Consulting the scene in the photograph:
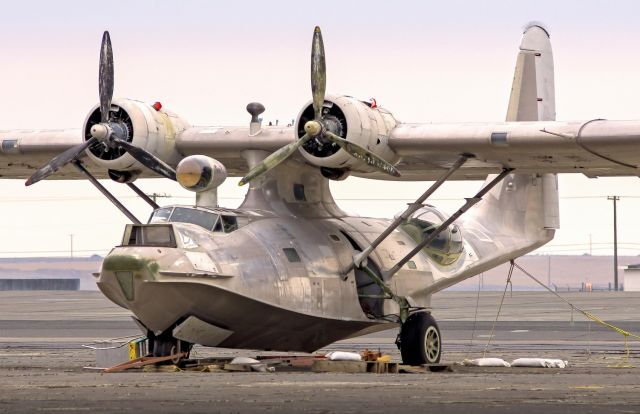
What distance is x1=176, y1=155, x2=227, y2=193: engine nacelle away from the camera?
20.0m

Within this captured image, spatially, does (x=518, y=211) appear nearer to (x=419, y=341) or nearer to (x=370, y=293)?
(x=370, y=293)

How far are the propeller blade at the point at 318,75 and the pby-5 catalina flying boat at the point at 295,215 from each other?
0.02 meters

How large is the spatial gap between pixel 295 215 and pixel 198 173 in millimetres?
2739

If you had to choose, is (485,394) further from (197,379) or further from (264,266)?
(264,266)

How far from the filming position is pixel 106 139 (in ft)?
72.6

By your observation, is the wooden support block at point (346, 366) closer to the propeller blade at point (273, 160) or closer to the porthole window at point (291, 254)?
the porthole window at point (291, 254)

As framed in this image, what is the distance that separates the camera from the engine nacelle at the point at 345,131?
21062 millimetres

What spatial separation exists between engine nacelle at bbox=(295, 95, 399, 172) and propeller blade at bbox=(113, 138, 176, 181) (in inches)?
88.0

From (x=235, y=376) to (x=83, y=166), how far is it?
8.70 metres

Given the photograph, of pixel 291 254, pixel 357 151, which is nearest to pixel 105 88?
pixel 291 254

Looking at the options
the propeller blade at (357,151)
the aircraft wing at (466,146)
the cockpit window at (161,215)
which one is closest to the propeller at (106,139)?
the aircraft wing at (466,146)

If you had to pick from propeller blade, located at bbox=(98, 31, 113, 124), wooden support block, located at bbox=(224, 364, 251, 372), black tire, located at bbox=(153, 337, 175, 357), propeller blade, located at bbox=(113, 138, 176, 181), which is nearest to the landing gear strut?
black tire, located at bbox=(153, 337, 175, 357)

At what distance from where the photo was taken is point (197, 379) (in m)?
15.6

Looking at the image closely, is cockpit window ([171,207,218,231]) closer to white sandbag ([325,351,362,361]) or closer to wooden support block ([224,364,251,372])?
wooden support block ([224,364,251,372])
